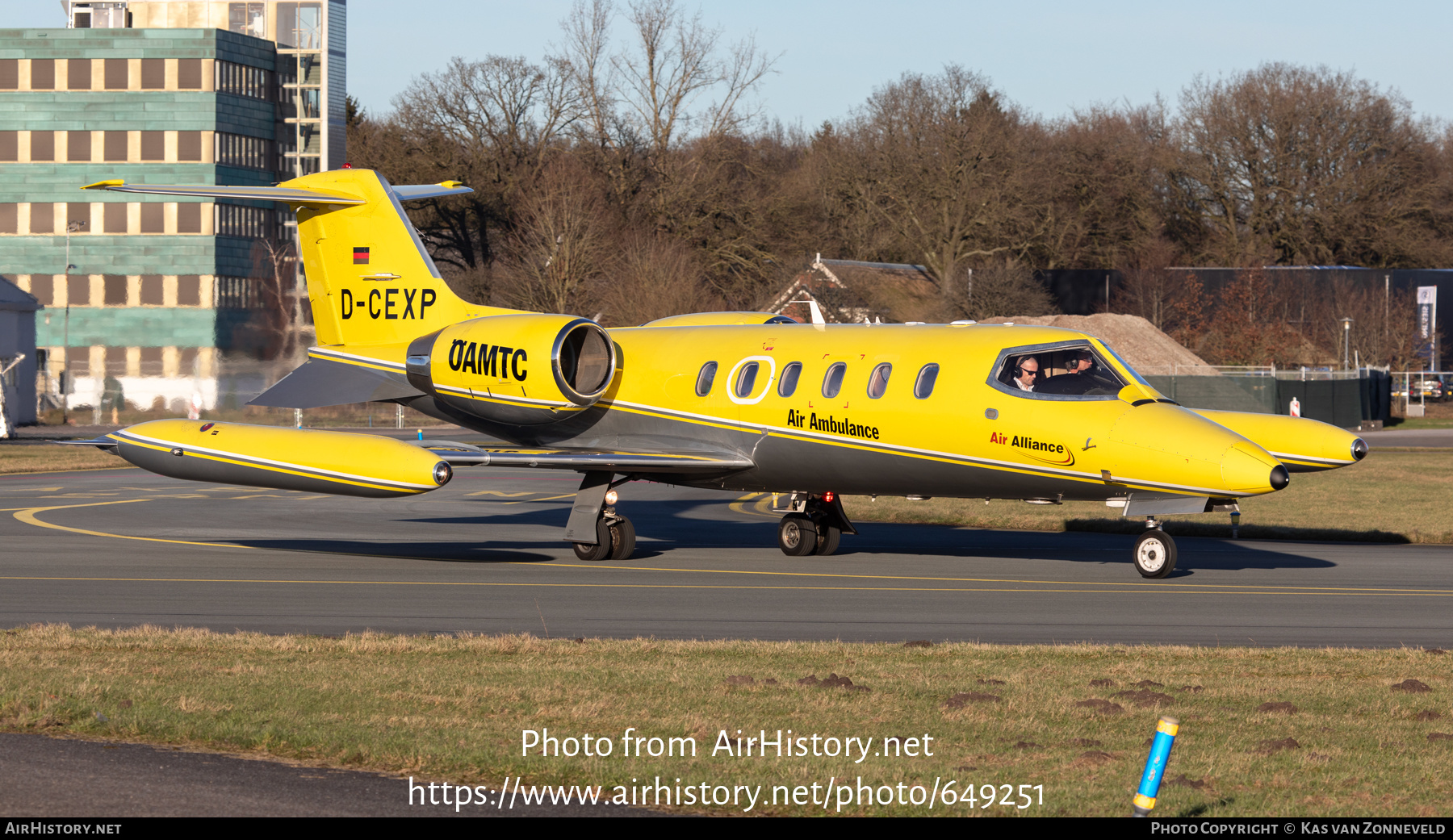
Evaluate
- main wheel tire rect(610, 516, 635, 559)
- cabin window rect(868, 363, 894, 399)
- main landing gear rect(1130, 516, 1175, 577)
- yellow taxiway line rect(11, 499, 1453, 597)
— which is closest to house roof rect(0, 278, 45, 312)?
yellow taxiway line rect(11, 499, 1453, 597)

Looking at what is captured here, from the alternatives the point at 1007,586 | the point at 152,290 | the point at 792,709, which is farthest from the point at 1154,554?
the point at 152,290

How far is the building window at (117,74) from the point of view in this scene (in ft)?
267

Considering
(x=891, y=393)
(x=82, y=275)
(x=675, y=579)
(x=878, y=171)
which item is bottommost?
(x=675, y=579)

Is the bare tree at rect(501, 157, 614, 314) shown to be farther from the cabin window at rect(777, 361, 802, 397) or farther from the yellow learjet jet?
the cabin window at rect(777, 361, 802, 397)

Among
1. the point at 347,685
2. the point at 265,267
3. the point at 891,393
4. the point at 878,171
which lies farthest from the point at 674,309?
the point at 347,685

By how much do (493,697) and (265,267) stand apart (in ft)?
248

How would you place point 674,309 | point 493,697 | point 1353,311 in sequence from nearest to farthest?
point 493,697 < point 674,309 < point 1353,311

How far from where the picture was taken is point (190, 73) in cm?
8056

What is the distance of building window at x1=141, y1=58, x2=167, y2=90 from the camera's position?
266ft

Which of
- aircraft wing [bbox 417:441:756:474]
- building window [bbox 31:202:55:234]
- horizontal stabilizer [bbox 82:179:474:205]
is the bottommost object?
aircraft wing [bbox 417:441:756:474]

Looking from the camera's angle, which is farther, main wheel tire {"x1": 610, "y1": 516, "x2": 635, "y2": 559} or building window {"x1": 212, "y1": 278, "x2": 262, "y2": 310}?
building window {"x1": 212, "y1": 278, "x2": 262, "y2": 310}

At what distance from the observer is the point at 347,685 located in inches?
435

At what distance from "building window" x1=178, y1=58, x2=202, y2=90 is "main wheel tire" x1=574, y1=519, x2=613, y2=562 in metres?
67.9

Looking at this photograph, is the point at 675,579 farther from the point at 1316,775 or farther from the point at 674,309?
the point at 674,309
